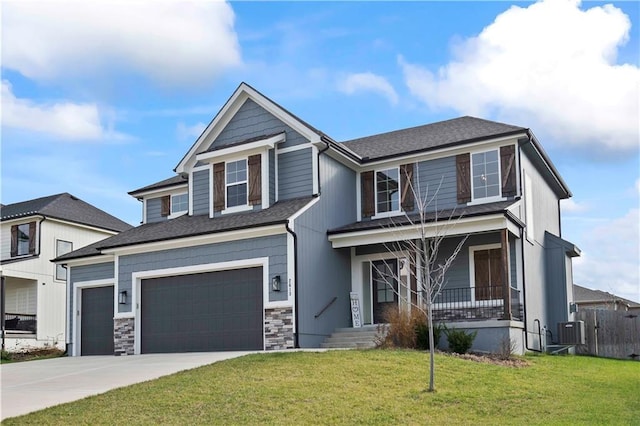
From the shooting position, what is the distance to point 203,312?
19.7m

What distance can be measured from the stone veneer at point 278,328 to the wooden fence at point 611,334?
10361 millimetres

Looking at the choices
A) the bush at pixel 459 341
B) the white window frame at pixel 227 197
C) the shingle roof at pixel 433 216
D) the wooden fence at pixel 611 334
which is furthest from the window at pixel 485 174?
the white window frame at pixel 227 197

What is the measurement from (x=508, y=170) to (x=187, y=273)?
30.7 feet

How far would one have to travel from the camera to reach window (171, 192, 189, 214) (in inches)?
1005

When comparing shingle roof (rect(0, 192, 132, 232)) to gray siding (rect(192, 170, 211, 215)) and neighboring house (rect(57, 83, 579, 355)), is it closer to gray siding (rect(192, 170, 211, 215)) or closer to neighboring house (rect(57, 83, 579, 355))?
neighboring house (rect(57, 83, 579, 355))

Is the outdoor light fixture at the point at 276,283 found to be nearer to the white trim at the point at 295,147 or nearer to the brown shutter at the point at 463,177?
the white trim at the point at 295,147

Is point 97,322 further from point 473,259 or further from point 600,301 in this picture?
point 600,301

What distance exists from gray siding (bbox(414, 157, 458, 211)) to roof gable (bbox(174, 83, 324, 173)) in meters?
3.37

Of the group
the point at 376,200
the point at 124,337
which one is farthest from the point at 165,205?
the point at 376,200

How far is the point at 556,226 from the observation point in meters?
26.0

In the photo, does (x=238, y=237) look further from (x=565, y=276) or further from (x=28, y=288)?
(x=28, y=288)

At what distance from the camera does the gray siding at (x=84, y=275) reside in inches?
923

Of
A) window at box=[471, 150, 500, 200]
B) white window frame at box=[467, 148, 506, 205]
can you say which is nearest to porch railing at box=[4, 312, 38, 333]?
white window frame at box=[467, 148, 506, 205]

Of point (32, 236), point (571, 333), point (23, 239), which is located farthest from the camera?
point (23, 239)
